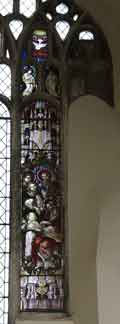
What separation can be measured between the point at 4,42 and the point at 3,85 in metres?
0.43

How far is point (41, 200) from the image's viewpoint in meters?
7.11

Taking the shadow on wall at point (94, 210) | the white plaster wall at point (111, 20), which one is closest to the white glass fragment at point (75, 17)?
the white plaster wall at point (111, 20)

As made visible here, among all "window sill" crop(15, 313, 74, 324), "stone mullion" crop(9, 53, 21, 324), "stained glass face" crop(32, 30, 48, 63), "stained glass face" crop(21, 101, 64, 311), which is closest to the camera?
"window sill" crop(15, 313, 74, 324)

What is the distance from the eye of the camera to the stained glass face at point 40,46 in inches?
299

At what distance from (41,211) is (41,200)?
10 cm

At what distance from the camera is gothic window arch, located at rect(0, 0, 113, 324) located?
269 inches

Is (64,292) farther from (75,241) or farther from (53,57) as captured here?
(53,57)

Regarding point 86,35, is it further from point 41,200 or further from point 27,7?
point 41,200

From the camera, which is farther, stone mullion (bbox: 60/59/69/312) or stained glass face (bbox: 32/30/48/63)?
stained glass face (bbox: 32/30/48/63)

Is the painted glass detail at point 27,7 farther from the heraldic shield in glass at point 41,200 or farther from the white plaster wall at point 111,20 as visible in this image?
the white plaster wall at point 111,20

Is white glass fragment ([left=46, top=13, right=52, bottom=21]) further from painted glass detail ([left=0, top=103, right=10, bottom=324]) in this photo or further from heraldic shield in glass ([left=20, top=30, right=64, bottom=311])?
painted glass detail ([left=0, top=103, right=10, bottom=324])

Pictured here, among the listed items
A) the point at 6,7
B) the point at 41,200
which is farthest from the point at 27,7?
the point at 41,200

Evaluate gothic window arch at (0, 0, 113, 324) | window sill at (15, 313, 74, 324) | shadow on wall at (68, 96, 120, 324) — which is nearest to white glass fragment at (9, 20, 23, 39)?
gothic window arch at (0, 0, 113, 324)

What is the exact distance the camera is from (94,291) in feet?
21.7
